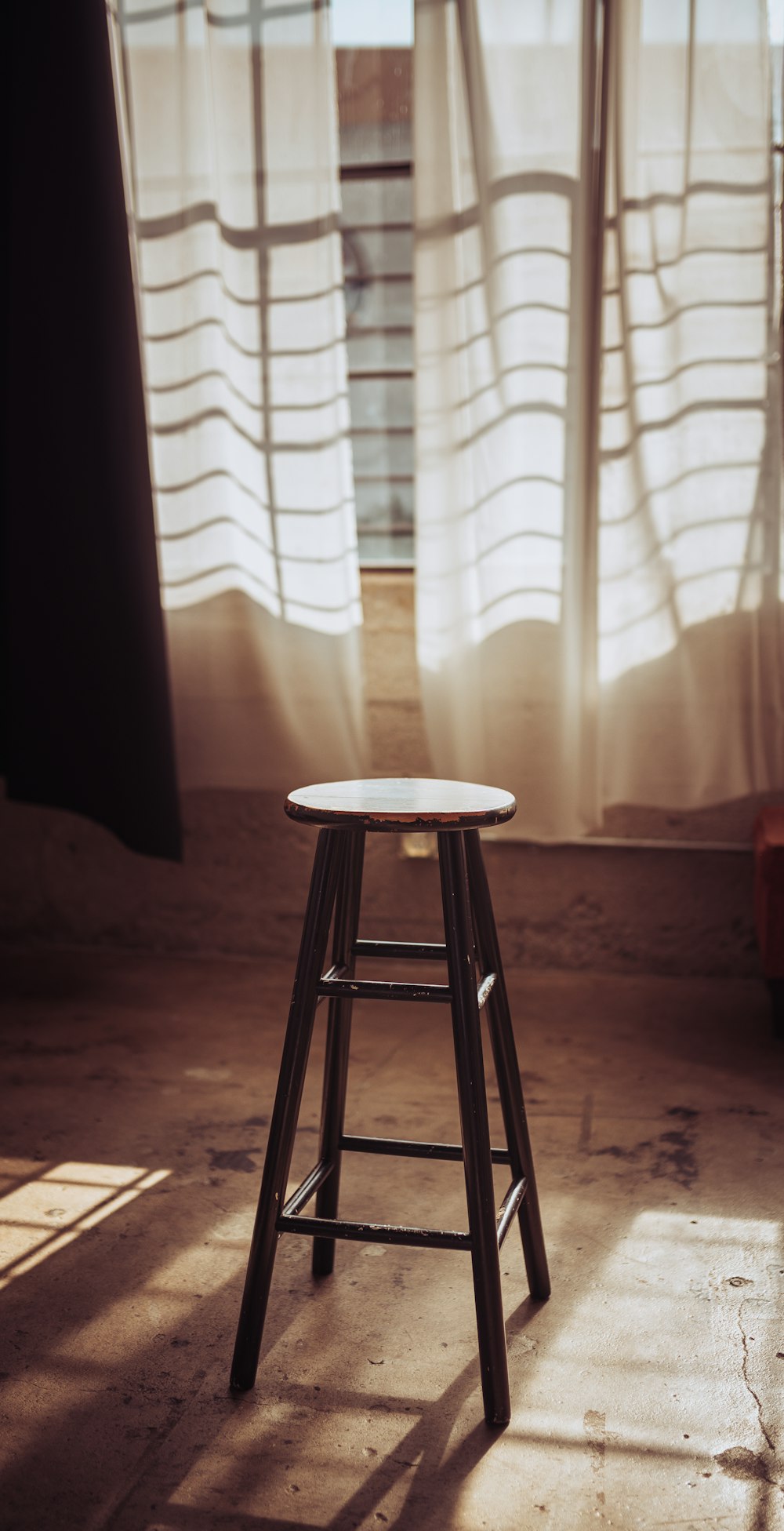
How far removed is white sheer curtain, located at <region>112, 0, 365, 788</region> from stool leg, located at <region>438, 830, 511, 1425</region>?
5.62 feet

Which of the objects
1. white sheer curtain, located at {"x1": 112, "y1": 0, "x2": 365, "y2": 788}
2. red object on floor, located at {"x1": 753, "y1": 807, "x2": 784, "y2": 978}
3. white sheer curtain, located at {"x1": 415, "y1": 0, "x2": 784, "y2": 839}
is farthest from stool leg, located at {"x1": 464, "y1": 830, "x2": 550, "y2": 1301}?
white sheer curtain, located at {"x1": 112, "y1": 0, "x2": 365, "y2": 788}

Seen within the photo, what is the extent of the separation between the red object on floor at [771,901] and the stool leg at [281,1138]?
1481 millimetres

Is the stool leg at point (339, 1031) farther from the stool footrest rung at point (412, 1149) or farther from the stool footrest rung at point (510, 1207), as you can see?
the stool footrest rung at point (510, 1207)

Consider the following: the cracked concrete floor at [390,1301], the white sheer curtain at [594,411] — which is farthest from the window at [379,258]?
the cracked concrete floor at [390,1301]

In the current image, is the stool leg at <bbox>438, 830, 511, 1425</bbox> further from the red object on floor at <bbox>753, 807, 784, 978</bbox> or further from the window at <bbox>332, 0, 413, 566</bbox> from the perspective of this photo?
the window at <bbox>332, 0, 413, 566</bbox>

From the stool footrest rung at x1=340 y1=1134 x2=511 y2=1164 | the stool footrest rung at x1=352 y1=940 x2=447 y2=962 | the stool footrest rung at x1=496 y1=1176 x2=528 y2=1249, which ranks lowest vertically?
the stool footrest rung at x1=496 y1=1176 x2=528 y2=1249

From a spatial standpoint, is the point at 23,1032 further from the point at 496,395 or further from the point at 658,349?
the point at 658,349

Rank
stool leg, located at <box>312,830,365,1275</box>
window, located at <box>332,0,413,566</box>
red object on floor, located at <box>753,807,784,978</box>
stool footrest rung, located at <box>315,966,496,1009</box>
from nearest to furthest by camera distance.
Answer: stool footrest rung, located at <box>315,966,496,1009</box>
stool leg, located at <box>312,830,365,1275</box>
red object on floor, located at <box>753,807,784,978</box>
window, located at <box>332,0,413,566</box>

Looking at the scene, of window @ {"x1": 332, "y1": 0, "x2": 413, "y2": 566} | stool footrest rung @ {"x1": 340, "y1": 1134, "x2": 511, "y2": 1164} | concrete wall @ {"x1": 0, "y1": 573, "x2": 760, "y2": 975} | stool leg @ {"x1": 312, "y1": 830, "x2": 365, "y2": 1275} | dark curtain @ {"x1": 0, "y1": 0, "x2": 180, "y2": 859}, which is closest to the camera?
stool footrest rung @ {"x1": 340, "y1": 1134, "x2": 511, "y2": 1164}

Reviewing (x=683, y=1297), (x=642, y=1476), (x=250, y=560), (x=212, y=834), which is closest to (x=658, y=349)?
(x=250, y=560)

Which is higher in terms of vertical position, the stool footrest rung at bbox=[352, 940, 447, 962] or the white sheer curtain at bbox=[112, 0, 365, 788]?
the white sheer curtain at bbox=[112, 0, 365, 788]

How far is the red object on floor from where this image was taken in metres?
2.80

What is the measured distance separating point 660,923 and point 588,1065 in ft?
2.16

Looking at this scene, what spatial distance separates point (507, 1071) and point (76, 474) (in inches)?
81.2
